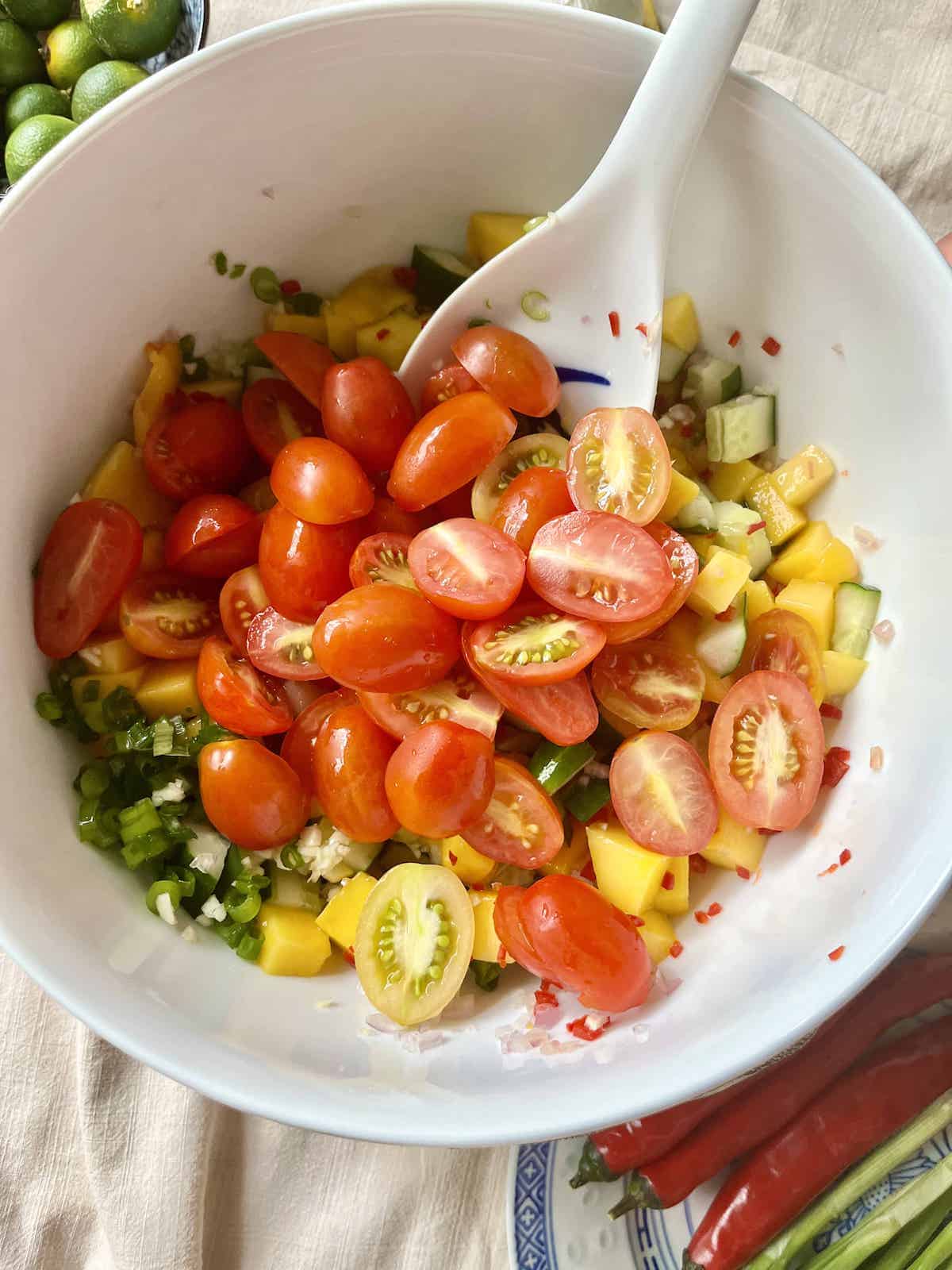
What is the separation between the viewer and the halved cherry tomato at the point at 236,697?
1.71 meters

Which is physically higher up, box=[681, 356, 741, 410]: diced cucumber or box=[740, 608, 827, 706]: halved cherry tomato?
box=[681, 356, 741, 410]: diced cucumber

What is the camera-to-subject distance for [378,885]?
165cm

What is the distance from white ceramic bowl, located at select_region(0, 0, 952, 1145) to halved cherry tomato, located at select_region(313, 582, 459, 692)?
48 cm

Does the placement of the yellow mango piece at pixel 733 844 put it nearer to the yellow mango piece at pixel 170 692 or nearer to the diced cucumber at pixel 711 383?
the diced cucumber at pixel 711 383

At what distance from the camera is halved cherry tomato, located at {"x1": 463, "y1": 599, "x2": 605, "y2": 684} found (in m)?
1.61

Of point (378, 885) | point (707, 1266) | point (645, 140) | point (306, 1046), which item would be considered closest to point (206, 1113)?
point (306, 1046)

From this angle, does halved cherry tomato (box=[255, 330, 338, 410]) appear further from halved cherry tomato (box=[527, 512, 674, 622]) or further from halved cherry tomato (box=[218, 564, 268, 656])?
halved cherry tomato (box=[527, 512, 674, 622])

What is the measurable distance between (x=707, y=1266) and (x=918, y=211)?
6.94 ft

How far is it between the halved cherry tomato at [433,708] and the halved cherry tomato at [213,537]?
344 millimetres

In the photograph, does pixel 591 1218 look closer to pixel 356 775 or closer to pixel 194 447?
pixel 356 775

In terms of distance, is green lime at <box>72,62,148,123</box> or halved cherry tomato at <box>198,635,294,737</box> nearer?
halved cherry tomato at <box>198,635,294,737</box>

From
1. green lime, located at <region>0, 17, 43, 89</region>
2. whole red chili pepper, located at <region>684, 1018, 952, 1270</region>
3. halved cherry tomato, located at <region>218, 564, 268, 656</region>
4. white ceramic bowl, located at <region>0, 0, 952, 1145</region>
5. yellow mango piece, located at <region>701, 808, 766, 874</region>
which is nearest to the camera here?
white ceramic bowl, located at <region>0, 0, 952, 1145</region>

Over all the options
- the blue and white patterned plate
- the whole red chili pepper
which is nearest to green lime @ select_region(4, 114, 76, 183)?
the blue and white patterned plate

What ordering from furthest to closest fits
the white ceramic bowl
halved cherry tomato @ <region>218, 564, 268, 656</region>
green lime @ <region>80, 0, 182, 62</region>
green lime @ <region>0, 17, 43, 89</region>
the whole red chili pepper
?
1. green lime @ <region>0, 17, 43, 89</region>
2. green lime @ <region>80, 0, 182, 62</region>
3. the whole red chili pepper
4. halved cherry tomato @ <region>218, 564, 268, 656</region>
5. the white ceramic bowl
